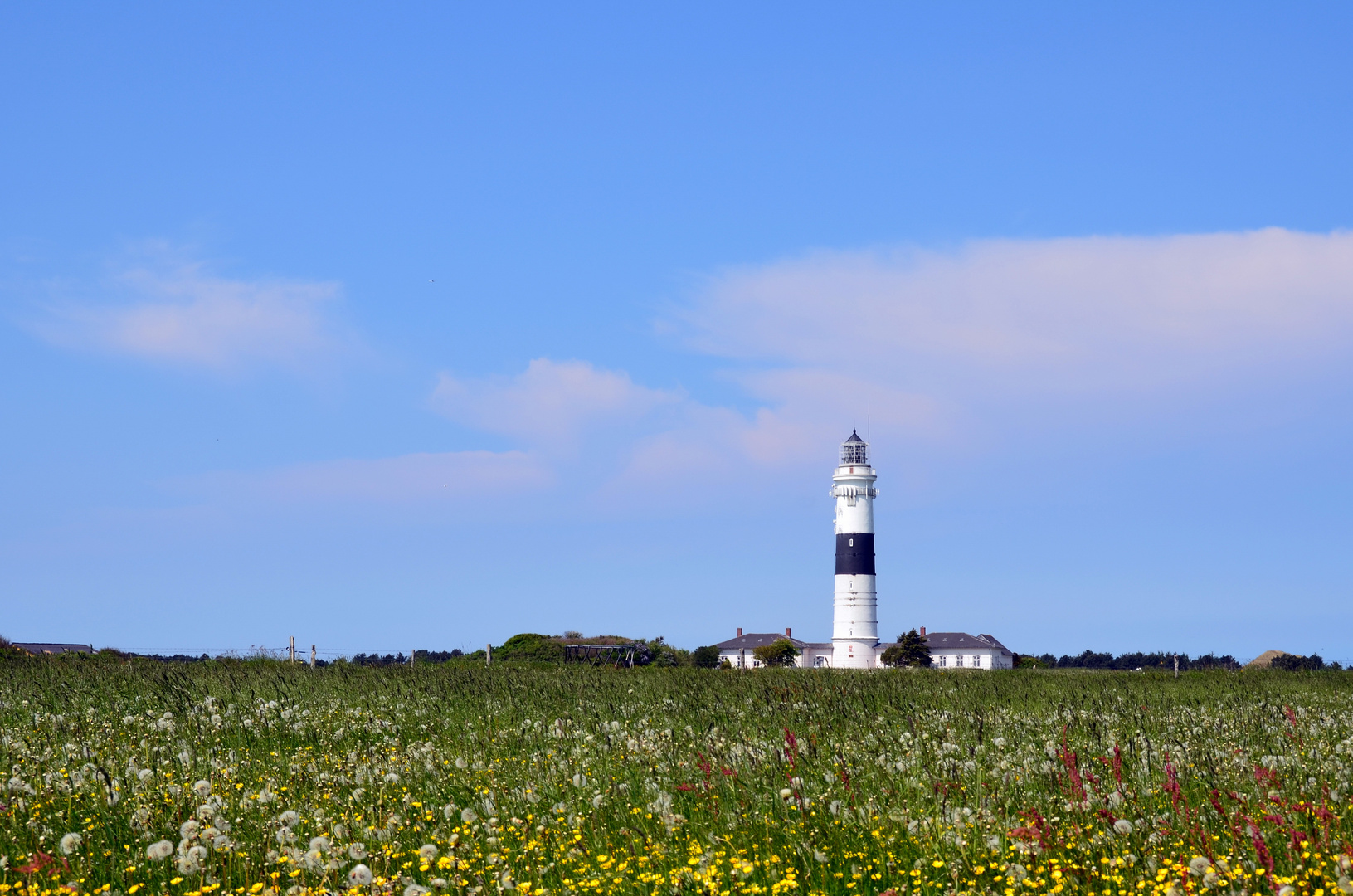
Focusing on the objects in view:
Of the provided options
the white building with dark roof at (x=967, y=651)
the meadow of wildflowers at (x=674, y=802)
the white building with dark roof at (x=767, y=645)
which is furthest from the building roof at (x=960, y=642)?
the meadow of wildflowers at (x=674, y=802)

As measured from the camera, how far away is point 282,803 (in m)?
8.90

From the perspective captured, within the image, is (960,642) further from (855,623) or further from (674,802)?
(674,802)

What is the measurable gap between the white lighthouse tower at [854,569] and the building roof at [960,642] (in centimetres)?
3682

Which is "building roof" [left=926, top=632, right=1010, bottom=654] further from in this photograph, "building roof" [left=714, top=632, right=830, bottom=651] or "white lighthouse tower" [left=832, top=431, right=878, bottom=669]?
"white lighthouse tower" [left=832, top=431, right=878, bottom=669]

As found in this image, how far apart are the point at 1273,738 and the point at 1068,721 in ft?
6.60

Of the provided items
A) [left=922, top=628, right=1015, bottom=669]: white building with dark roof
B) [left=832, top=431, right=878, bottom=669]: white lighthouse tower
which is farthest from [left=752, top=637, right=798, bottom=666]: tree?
[left=922, top=628, right=1015, bottom=669]: white building with dark roof

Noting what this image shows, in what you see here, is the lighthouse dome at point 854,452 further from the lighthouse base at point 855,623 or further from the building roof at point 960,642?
the building roof at point 960,642

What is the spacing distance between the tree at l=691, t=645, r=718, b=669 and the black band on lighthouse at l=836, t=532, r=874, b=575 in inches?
435

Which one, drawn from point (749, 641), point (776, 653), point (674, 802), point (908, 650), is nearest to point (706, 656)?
point (776, 653)

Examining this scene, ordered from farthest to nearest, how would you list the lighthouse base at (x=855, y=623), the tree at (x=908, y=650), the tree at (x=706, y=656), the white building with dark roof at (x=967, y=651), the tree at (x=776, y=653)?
the white building with dark roof at (x=967, y=651)
the tree at (x=776, y=653)
the tree at (x=908, y=650)
the tree at (x=706, y=656)
the lighthouse base at (x=855, y=623)

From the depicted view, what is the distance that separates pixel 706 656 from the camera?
78.8m

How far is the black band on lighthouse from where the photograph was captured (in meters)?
73.0

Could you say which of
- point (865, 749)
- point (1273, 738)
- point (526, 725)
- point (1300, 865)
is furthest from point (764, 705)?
point (1300, 865)

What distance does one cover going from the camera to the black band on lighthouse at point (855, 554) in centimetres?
7300
